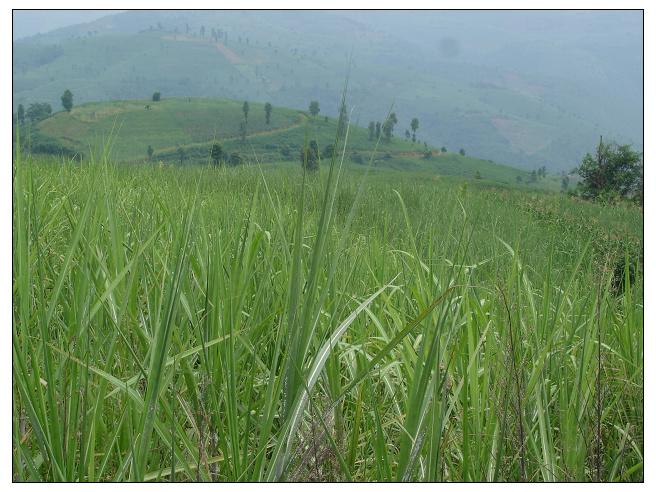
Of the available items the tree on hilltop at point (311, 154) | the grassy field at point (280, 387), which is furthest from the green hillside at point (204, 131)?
the grassy field at point (280, 387)

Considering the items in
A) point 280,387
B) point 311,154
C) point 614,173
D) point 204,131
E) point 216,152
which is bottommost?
point 280,387

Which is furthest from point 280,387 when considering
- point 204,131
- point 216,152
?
point 204,131

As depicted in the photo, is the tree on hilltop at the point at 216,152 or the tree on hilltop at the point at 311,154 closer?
the tree on hilltop at the point at 311,154

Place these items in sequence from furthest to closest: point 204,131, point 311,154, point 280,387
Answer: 1. point 204,131
2. point 311,154
3. point 280,387

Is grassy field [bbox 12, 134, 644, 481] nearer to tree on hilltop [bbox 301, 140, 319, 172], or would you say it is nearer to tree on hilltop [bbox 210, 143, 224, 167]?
tree on hilltop [bbox 301, 140, 319, 172]

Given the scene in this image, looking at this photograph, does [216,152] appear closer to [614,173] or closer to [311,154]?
[311,154]

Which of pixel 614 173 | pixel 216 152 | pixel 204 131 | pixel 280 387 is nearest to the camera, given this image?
pixel 280 387

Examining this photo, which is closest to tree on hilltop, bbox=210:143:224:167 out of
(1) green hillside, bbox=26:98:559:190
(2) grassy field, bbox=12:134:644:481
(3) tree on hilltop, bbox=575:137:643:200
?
(2) grassy field, bbox=12:134:644:481

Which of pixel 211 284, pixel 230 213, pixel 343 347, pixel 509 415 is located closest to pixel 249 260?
pixel 211 284

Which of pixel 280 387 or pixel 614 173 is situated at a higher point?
pixel 614 173

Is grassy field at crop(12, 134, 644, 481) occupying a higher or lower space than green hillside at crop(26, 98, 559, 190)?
lower

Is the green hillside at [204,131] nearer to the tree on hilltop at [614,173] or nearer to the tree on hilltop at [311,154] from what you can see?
the tree on hilltop at [614,173]

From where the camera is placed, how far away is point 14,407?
1.07 meters
